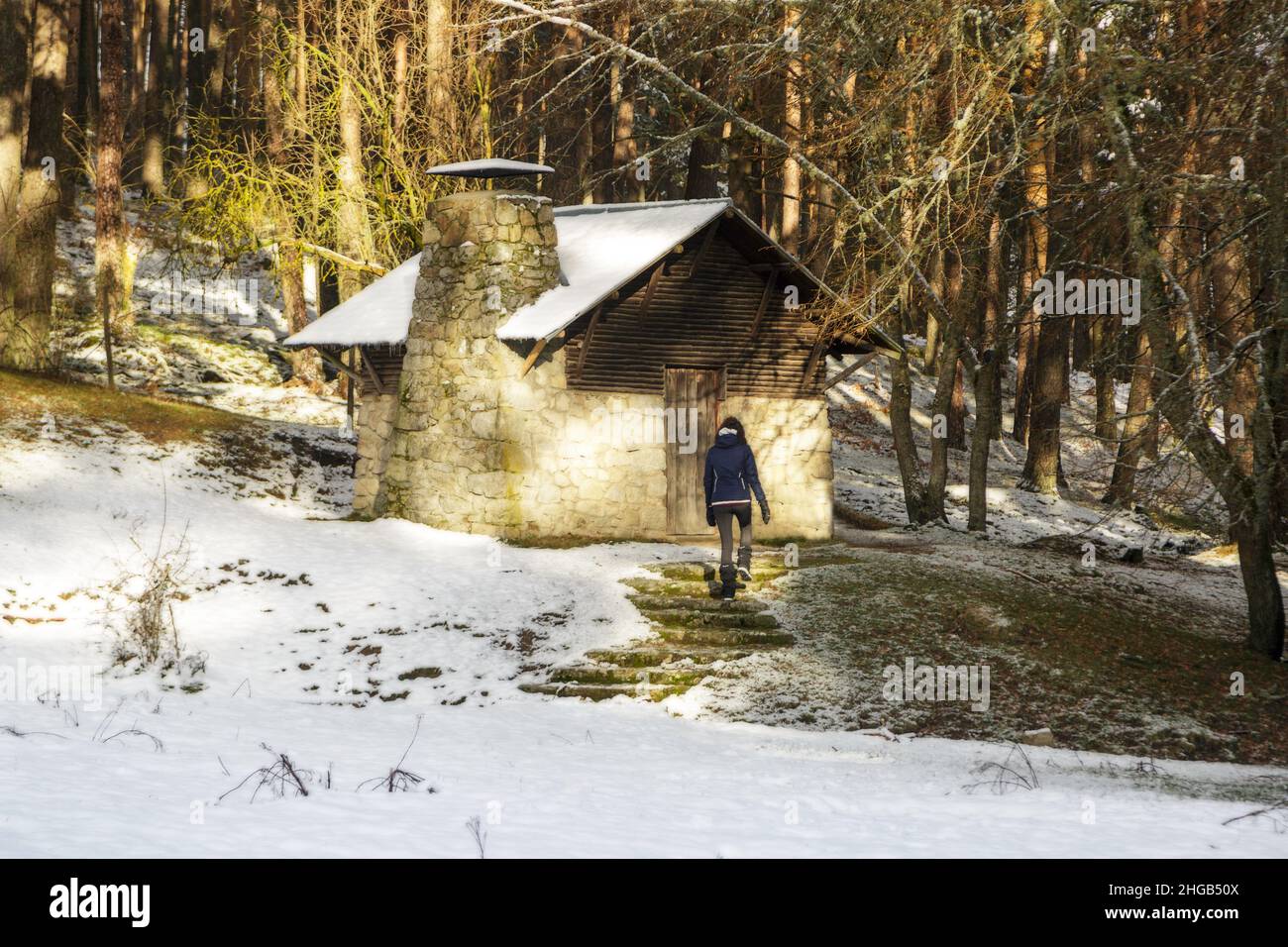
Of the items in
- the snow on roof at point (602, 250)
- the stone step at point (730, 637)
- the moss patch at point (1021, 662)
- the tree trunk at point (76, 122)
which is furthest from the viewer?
the tree trunk at point (76, 122)

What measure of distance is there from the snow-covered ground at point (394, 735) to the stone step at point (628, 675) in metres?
0.46

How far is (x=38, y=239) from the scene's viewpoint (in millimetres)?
20234

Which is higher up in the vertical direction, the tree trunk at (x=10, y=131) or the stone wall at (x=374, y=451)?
the tree trunk at (x=10, y=131)

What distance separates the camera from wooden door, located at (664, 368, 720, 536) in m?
18.3

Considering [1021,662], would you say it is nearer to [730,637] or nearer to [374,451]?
[730,637]

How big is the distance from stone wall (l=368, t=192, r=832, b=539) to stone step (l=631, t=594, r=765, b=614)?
3187mm

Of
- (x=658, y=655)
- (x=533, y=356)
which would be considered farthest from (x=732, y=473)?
(x=533, y=356)

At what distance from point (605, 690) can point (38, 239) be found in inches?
533

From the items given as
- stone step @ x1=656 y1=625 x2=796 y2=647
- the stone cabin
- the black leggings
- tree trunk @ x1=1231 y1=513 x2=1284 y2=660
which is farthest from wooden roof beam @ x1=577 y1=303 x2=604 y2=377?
tree trunk @ x1=1231 y1=513 x2=1284 y2=660

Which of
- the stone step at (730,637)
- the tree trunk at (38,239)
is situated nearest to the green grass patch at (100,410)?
the tree trunk at (38,239)

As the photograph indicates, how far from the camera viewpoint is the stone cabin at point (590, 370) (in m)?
17.2

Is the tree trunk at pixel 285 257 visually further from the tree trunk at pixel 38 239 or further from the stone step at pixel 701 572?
the stone step at pixel 701 572

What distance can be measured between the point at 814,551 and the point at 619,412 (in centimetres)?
336

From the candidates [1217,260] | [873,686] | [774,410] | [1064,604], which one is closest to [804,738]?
[873,686]
